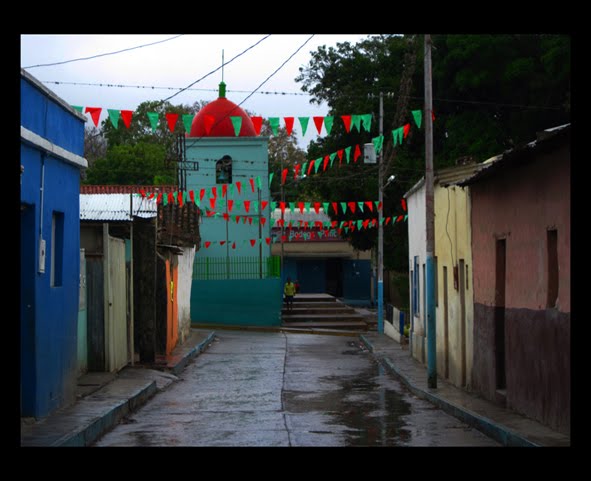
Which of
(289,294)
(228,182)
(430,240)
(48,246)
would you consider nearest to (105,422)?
(48,246)

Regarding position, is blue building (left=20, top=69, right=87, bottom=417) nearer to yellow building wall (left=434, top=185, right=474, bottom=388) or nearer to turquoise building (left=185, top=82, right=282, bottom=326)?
yellow building wall (left=434, top=185, right=474, bottom=388)

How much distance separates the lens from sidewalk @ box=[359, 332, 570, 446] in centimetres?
1192

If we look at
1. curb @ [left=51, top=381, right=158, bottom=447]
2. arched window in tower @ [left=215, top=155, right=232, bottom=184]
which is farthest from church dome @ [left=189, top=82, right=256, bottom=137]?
curb @ [left=51, top=381, right=158, bottom=447]

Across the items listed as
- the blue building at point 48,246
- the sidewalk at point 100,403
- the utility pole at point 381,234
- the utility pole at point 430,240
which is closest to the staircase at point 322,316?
the utility pole at point 381,234

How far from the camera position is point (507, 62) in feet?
123

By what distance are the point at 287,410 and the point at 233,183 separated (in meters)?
30.5

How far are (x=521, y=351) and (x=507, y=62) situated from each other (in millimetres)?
24728

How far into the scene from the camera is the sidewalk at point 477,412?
11.9 metres

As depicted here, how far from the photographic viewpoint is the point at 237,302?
40156mm

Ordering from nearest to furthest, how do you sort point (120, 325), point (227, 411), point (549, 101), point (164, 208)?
point (227, 411) → point (120, 325) → point (164, 208) → point (549, 101)

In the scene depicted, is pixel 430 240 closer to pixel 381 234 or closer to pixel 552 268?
pixel 552 268

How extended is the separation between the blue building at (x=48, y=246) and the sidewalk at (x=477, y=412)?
566 cm
